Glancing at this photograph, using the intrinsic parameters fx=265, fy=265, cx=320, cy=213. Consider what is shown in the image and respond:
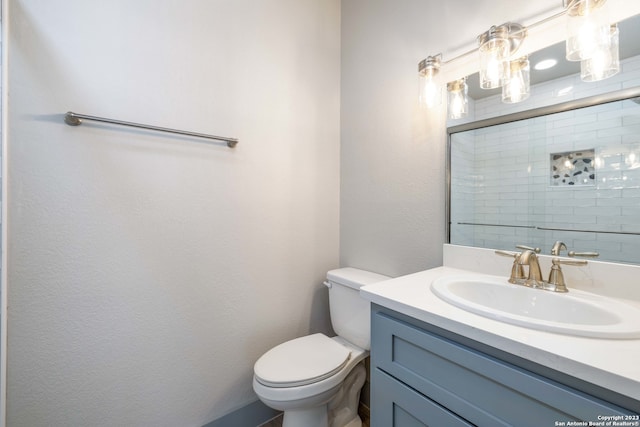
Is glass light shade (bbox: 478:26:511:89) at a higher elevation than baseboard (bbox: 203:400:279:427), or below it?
higher

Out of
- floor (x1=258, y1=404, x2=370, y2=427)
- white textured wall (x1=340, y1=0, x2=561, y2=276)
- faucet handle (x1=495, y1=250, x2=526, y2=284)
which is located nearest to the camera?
faucet handle (x1=495, y1=250, x2=526, y2=284)

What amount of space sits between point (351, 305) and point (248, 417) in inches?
30.0

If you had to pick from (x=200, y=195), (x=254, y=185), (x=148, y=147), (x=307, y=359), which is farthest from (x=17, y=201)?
(x=307, y=359)

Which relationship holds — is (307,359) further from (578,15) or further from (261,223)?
(578,15)

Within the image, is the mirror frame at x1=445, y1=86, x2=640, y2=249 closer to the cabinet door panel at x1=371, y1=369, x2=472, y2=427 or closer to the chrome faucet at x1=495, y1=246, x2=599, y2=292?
the chrome faucet at x1=495, y1=246, x2=599, y2=292

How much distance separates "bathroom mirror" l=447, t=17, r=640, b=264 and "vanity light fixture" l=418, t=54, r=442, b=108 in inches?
5.4

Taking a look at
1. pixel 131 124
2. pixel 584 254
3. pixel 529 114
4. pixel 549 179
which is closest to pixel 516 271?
pixel 584 254

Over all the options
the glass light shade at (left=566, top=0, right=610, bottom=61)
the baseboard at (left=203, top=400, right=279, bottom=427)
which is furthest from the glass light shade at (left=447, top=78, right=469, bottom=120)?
the baseboard at (left=203, top=400, right=279, bottom=427)

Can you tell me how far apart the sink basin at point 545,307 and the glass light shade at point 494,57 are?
73 cm

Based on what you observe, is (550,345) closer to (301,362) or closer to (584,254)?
(584,254)

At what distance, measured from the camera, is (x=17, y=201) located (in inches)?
34.1

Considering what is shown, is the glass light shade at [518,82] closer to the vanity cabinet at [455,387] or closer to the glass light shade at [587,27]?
the glass light shade at [587,27]

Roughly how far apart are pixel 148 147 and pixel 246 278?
28.7 inches

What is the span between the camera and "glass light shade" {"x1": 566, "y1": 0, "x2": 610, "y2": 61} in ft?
2.51
